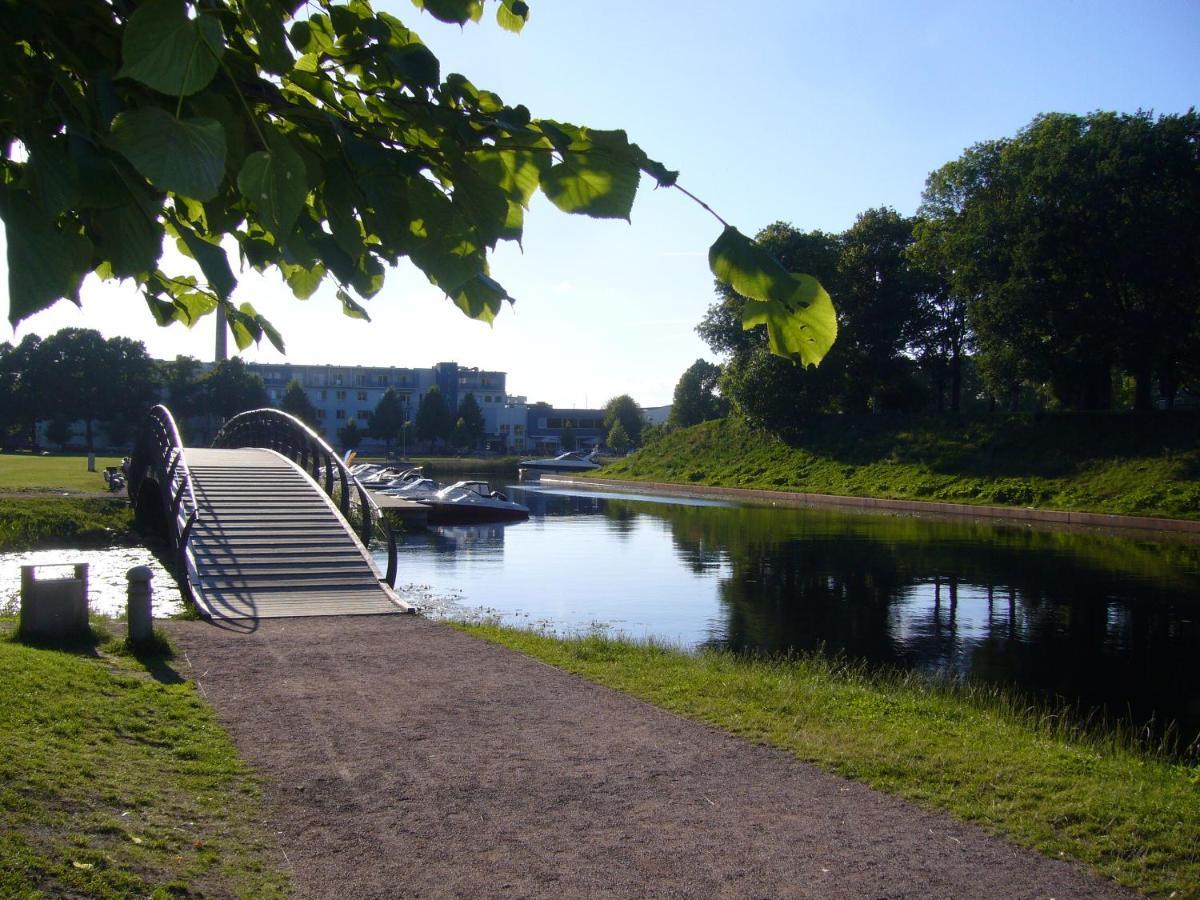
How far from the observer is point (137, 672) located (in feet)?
31.2

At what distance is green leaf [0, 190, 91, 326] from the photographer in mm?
1834

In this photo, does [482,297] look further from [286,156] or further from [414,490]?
[414,490]

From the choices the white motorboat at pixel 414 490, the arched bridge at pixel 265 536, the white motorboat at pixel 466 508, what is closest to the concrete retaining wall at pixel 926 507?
the white motorboat at pixel 466 508

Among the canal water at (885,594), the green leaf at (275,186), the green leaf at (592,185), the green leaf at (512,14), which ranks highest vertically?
the green leaf at (512,14)

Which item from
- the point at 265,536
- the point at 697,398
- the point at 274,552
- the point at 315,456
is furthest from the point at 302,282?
the point at 697,398

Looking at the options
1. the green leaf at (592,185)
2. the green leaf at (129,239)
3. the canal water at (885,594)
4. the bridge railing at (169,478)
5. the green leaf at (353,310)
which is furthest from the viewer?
the bridge railing at (169,478)

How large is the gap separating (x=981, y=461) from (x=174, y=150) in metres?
45.7

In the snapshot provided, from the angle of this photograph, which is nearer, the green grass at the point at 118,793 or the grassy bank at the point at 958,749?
the green grass at the point at 118,793

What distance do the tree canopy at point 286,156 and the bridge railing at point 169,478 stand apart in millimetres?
13102

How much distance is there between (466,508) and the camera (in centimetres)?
3688

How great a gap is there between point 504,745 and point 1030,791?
358 centimetres

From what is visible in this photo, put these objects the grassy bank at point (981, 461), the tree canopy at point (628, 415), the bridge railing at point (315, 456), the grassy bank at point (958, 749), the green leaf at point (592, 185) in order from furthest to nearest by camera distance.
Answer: the tree canopy at point (628, 415), the grassy bank at point (981, 461), the bridge railing at point (315, 456), the grassy bank at point (958, 749), the green leaf at point (592, 185)

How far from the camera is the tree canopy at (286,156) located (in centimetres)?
179

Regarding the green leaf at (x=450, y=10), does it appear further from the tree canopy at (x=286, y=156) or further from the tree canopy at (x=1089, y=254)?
the tree canopy at (x=1089, y=254)
